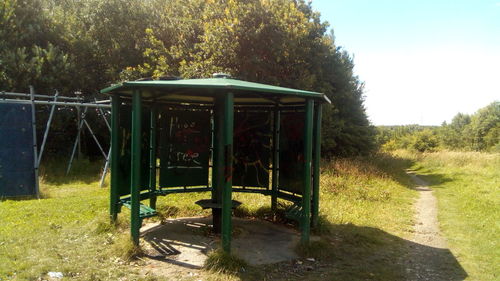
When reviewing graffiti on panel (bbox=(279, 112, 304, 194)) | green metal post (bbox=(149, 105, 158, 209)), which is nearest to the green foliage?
graffiti on panel (bbox=(279, 112, 304, 194))

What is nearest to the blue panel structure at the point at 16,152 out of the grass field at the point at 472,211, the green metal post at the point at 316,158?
the green metal post at the point at 316,158

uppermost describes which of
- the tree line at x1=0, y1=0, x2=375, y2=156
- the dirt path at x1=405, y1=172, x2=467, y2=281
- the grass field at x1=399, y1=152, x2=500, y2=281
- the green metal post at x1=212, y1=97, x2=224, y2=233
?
the tree line at x1=0, y1=0, x2=375, y2=156

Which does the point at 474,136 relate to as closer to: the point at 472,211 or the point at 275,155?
the point at 472,211

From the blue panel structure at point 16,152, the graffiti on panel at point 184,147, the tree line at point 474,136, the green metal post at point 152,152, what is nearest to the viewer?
the green metal post at point 152,152

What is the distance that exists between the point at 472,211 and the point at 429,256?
4435 mm

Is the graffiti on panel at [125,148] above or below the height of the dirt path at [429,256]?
above

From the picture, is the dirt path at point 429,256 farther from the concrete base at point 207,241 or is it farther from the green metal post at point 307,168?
the concrete base at point 207,241

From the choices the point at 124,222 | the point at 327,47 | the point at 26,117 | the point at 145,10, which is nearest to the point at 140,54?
the point at 145,10

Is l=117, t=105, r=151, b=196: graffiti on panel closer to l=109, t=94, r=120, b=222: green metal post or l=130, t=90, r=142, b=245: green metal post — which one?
l=109, t=94, r=120, b=222: green metal post

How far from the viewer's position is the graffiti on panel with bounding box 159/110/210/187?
776 cm

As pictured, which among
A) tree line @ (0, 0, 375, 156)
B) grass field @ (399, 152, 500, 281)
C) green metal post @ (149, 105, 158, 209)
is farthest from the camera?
tree line @ (0, 0, 375, 156)

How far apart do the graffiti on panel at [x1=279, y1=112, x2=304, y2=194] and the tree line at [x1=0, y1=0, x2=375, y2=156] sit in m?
7.82

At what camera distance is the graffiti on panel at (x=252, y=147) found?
8062mm

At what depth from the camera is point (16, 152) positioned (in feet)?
32.4
